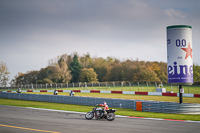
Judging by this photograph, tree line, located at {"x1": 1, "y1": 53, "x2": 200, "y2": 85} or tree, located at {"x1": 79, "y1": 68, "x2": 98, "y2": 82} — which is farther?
tree, located at {"x1": 79, "y1": 68, "x2": 98, "y2": 82}

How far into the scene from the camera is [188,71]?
952 inches

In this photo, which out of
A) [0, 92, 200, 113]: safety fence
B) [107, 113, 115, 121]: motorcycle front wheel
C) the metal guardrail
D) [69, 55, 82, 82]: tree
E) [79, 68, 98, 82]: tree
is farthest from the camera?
[69, 55, 82, 82]: tree

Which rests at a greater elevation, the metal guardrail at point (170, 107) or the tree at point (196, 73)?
the tree at point (196, 73)

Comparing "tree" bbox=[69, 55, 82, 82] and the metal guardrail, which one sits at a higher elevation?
"tree" bbox=[69, 55, 82, 82]

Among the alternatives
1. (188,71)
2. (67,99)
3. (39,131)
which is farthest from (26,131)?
(67,99)

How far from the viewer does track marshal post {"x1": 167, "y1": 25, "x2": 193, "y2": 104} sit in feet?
78.3

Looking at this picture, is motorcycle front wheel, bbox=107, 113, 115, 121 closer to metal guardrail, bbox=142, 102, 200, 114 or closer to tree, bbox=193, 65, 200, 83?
metal guardrail, bbox=142, 102, 200, 114

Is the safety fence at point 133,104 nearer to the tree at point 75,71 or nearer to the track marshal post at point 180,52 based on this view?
the track marshal post at point 180,52

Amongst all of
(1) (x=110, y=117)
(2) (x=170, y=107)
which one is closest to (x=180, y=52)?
(2) (x=170, y=107)

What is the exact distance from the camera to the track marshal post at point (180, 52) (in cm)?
2386

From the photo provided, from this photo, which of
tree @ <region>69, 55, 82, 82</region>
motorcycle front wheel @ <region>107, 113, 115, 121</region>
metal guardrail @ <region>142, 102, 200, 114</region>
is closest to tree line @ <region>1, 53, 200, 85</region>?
tree @ <region>69, 55, 82, 82</region>

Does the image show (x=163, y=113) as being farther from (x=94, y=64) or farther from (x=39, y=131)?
(x=94, y=64)

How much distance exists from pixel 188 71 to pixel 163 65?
267 ft

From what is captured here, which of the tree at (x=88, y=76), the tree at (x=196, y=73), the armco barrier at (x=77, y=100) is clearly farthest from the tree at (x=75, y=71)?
the armco barrier at (x=77, y=100)
